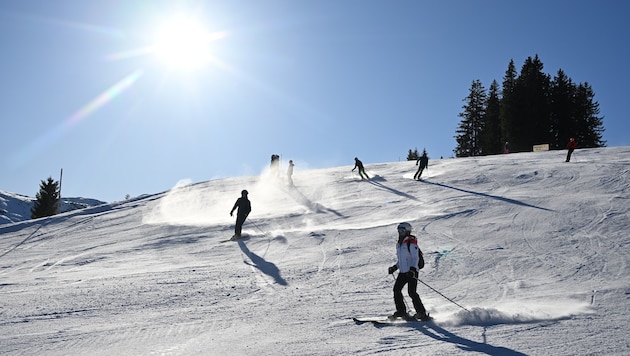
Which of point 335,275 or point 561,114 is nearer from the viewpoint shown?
point 335,275

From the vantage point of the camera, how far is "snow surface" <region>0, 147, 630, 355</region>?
6.35 metres

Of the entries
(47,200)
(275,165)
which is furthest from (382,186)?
(47,200)

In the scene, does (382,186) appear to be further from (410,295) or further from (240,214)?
(410,295)

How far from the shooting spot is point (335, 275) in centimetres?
1045

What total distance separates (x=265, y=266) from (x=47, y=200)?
5549 centimetres

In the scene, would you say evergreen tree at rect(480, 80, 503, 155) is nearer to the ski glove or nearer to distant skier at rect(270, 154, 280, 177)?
distant skier at rect(270, 154, 280, 177)

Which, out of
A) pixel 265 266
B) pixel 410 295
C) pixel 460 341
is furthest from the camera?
pixel 265 266

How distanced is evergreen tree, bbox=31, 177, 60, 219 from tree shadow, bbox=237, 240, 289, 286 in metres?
→ 52.2

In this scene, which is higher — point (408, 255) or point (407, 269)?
point (408, 255)

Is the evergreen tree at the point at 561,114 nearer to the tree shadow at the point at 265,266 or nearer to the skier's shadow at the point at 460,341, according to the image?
the tree shadow at the point at 265,266

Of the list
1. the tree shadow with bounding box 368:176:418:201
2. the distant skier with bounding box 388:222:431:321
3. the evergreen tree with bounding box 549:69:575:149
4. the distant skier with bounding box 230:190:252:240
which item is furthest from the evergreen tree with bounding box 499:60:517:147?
the distant skier with bounding box 388:222:431:321

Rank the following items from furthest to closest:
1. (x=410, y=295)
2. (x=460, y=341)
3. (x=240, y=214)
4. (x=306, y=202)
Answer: (x=306, y=202)
(x=240, y=214)
(x=410, y=295)
(x=460, y=341)

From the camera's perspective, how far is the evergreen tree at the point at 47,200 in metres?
56.9

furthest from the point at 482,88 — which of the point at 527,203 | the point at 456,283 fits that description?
the point at 456,283
